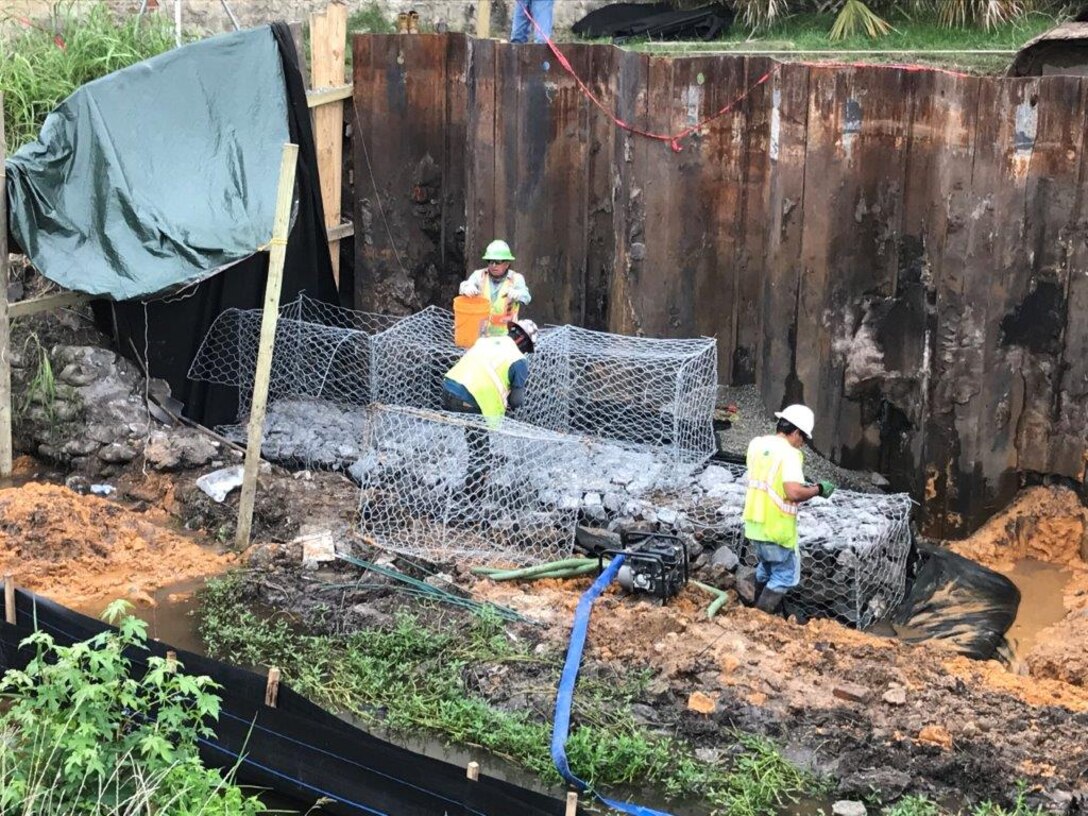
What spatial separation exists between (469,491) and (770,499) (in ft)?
7.72

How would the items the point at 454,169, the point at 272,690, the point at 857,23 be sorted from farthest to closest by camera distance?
the point at 857,23 → the point at 454,169 → the point at 272,690

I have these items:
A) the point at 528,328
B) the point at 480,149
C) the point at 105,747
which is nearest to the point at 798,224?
the point at 528,328

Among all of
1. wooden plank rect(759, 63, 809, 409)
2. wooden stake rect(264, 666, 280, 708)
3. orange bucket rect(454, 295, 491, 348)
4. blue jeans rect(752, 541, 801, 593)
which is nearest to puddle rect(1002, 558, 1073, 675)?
blue jeans rect(752, 541, 801, 593)

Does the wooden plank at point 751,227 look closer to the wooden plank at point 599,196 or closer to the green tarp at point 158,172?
the wooden plank at point 599,196

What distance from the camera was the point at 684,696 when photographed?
767cm

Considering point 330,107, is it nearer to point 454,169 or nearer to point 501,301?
point 454,169

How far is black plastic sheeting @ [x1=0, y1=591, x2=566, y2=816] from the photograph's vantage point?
5.60 metres

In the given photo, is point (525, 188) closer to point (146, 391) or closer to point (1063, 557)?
point (146, 391)

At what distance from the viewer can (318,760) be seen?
238 inches

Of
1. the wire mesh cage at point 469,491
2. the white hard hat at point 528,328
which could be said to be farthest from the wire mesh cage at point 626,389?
the wire mesh cage at point 469,491

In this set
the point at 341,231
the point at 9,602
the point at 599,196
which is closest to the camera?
the point at 9,602

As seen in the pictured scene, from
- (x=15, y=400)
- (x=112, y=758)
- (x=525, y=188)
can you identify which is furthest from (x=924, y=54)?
(x=112, y=758)

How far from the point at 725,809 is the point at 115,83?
7452 mm

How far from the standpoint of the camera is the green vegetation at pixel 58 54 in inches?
460
